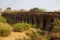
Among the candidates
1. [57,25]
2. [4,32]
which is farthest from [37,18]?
[4,32]

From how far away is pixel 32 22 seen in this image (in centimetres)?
2888

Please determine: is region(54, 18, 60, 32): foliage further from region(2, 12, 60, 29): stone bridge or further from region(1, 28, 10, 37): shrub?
region(1, 28, 10, 37): shrub

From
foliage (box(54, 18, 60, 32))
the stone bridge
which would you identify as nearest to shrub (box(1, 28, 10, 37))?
the stone bridge

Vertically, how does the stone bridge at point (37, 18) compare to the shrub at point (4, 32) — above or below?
above

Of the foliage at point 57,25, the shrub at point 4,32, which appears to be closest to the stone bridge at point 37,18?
the foliage at point 57,25

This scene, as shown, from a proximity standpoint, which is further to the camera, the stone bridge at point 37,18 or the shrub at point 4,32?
the stone bridge at point 37,18

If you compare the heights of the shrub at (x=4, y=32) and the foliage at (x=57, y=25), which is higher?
the foliage at (x=57, y=25)

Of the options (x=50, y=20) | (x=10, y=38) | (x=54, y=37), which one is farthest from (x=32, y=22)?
(x=54, y=37)

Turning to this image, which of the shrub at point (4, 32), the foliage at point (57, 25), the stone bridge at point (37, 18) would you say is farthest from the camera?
the stone bridge at point (37, 18)

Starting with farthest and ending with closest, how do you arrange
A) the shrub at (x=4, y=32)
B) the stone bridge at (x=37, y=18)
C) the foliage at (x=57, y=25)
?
1. the stone bridge at (x=37, y=18)
2. the shrub at (x=4, y=32)
3. the foliage at (x=57, y=25)

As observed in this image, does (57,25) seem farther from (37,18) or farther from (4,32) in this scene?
(37,18)

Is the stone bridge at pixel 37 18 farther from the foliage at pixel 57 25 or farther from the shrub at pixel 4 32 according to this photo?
the shrub at pixel 4 32

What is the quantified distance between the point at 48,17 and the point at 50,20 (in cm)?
64

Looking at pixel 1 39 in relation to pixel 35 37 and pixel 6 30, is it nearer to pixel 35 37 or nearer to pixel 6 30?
pixel 6 30
